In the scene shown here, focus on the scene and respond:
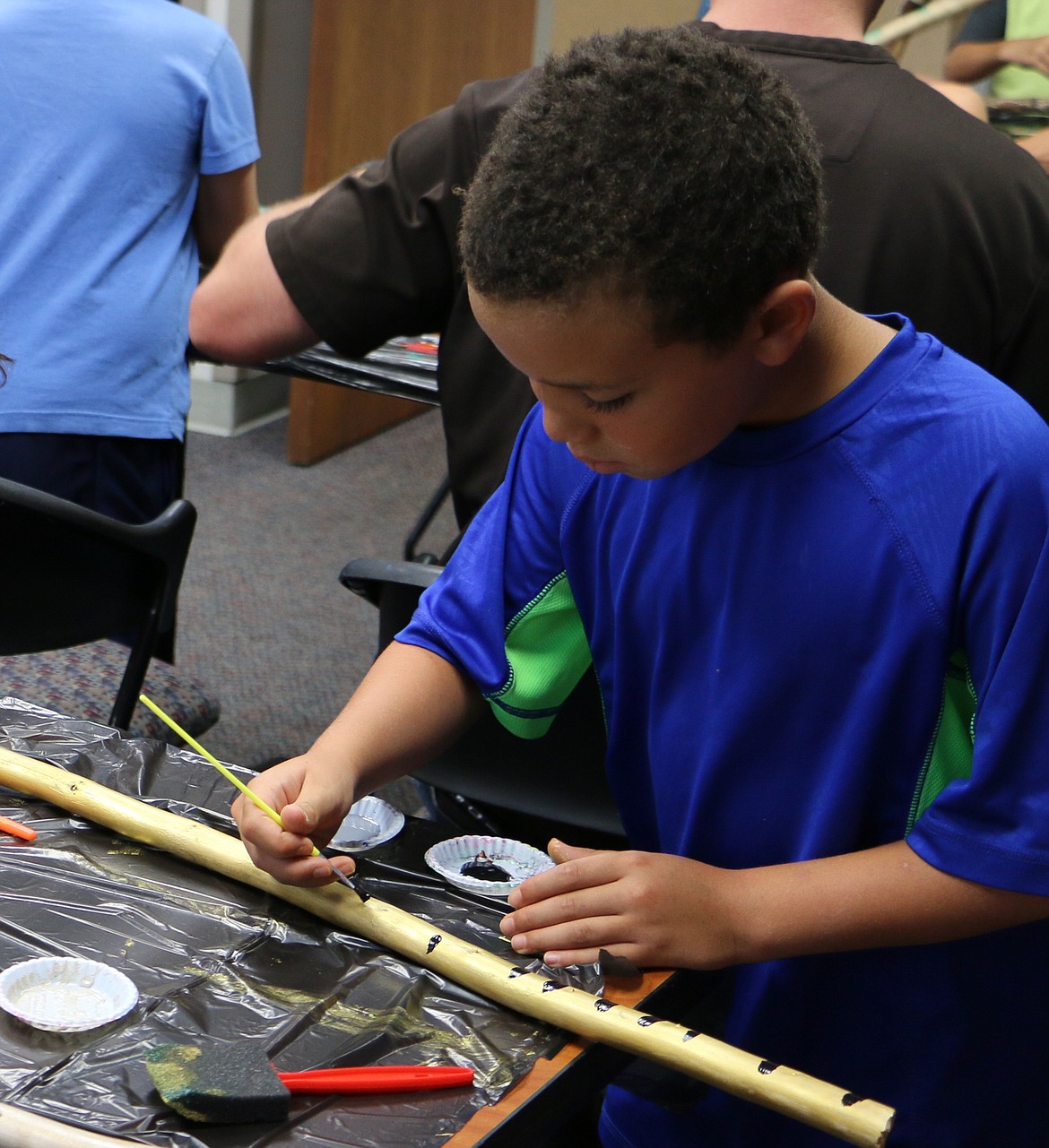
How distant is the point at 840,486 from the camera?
0.86m

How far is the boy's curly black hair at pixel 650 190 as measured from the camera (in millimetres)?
737

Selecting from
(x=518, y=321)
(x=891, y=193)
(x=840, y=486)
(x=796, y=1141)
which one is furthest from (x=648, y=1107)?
(x=891, y=193)

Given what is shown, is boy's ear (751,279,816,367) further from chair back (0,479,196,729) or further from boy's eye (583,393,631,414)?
chair back (0,479,196,729)

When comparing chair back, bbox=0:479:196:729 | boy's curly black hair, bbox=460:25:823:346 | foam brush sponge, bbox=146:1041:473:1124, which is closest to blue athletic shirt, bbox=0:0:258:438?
chair back, bbox=0:479:196:729

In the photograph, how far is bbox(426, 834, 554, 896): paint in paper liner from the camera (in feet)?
3.07

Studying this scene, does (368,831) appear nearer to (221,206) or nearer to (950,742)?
(950,742)

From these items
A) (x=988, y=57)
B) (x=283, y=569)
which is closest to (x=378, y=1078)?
(x=988, y=57)

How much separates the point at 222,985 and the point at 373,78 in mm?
3656

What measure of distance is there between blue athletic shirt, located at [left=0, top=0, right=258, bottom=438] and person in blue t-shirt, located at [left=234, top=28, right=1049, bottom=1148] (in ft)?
3.64

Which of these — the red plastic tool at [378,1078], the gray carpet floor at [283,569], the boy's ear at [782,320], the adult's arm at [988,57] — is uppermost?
the boy's ear at [782,320]

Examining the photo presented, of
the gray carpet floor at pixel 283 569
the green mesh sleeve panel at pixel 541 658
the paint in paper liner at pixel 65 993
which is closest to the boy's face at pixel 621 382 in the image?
the green mesh sleeve panel at pixel 541 658

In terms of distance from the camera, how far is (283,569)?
3383mm

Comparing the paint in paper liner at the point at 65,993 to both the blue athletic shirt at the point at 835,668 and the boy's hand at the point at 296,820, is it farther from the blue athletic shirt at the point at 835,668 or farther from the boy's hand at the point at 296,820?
the blue athletic shirt at the point at 835,668

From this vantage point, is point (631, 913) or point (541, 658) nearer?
point (631, 913)
